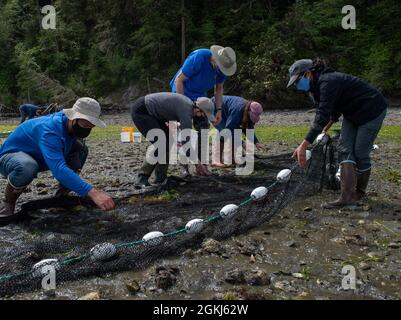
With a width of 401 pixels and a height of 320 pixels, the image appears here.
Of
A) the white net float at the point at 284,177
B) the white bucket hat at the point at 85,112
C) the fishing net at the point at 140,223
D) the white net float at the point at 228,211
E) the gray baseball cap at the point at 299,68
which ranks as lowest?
the fishing net at the point at 140,223

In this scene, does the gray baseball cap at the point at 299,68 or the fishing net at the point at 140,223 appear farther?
the gray baseball cap at the point at 299,68

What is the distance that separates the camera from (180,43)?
31625 millimetres

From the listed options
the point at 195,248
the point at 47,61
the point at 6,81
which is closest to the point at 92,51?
the point at 47,61

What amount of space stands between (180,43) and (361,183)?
90.4 feet

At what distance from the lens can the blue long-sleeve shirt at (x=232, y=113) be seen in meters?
7.55

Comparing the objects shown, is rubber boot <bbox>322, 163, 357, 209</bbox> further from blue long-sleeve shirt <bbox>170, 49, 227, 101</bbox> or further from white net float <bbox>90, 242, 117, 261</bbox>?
white net float <bbox>90, 242, 117, 261</bbox>

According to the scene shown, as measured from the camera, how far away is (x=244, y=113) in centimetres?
747

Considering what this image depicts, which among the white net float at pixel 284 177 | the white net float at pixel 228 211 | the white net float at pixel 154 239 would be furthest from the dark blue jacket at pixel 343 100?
the white net float at pixel 154 239

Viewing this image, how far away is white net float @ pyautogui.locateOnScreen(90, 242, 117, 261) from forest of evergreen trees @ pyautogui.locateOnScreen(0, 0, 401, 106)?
2381 centimetres

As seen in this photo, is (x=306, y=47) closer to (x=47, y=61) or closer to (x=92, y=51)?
(x=92, y=51)

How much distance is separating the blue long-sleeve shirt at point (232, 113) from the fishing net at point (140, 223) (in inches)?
56.0

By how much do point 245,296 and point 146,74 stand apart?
99.0 feet

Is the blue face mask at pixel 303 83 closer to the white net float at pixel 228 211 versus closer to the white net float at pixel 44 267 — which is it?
the white net float at pixel 228 211

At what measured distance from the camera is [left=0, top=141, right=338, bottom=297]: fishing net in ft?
11.6
